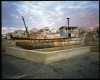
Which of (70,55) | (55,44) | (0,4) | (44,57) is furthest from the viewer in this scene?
(55,44)

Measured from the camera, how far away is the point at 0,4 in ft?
14.6

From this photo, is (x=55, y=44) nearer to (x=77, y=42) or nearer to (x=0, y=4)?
(x=77, y=42)

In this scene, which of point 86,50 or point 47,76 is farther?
point 86,50

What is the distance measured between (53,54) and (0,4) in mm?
4905

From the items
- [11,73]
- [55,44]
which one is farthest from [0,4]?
[55,44]

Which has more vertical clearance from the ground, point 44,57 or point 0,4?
point 0,4

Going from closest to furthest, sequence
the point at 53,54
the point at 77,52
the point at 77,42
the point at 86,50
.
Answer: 1. the point at 53,54
2. the point at 77,52
3. the point at 86,50
4. the point at 77,42

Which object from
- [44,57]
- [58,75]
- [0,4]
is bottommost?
[58,75]

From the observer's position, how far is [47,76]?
5.88 m

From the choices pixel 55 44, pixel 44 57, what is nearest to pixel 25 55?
pixel 44 57

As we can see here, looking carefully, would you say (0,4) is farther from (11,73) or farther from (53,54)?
(53,54)

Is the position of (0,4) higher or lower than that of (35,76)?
higher

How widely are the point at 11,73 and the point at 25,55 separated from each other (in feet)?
10.1

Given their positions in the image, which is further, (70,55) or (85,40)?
(85,40)
